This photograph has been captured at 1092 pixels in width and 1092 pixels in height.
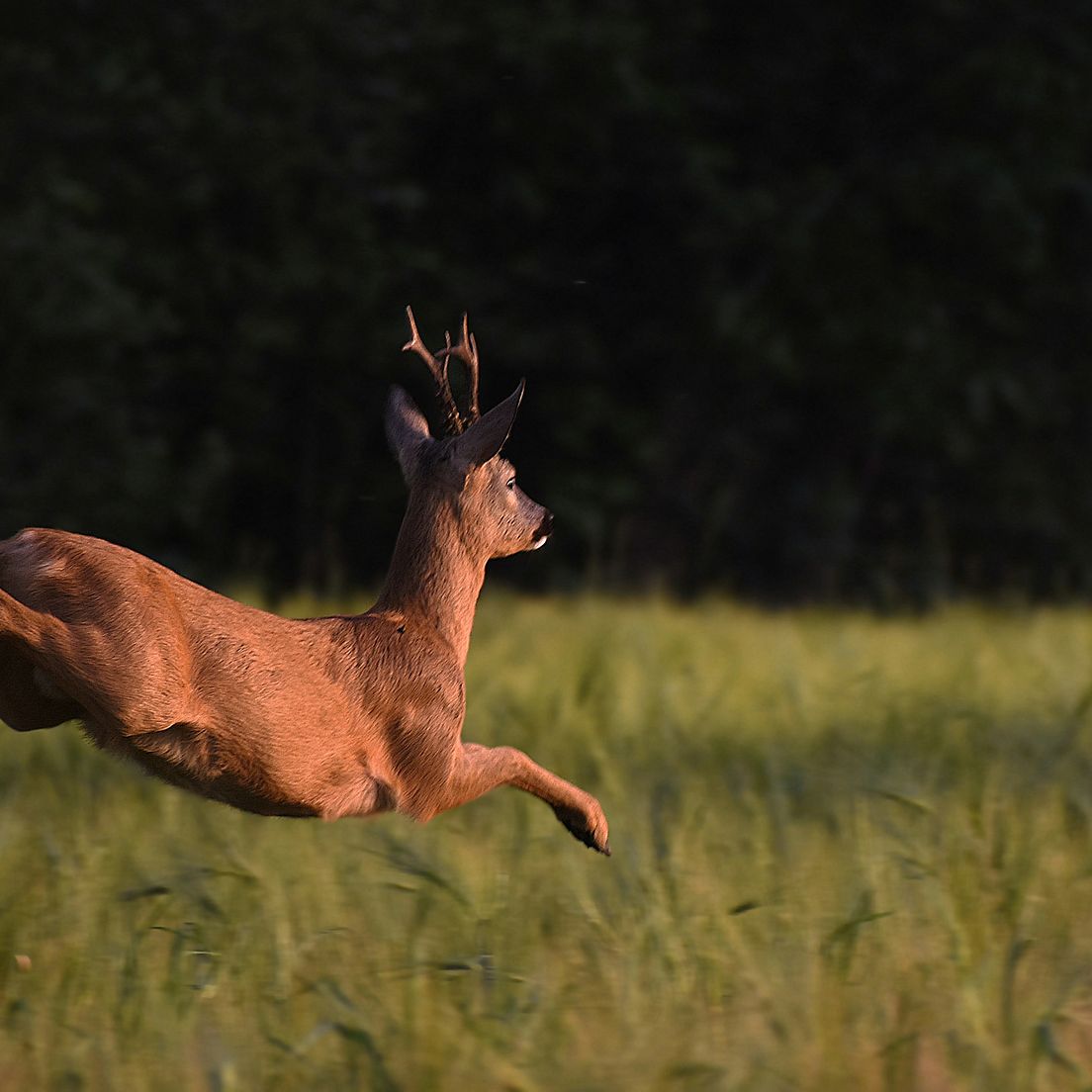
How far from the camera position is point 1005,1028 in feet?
10.7

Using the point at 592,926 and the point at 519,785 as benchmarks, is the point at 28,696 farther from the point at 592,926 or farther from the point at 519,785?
the point at 592,926

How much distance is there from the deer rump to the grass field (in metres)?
0.38

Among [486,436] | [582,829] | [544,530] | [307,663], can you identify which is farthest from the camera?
[544,530]

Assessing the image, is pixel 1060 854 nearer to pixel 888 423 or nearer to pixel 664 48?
pixel 888 423

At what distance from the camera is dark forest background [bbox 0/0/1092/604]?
14648 millimetres

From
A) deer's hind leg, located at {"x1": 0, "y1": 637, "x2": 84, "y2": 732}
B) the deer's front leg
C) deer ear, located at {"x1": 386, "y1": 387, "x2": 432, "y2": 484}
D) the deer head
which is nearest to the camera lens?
deer's hind leg, located at {"x1": 0, "y1": 637, "x2": 84, "y2": 732}

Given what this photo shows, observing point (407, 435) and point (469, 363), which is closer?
point (407, 435)

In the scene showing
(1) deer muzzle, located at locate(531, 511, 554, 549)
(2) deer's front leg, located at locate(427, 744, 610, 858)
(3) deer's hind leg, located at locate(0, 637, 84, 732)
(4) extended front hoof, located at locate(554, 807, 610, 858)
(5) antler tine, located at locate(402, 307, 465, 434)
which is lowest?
(4) extended front hoof, located at locate(554, 807, 610, 858)

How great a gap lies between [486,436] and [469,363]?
19.0 inches

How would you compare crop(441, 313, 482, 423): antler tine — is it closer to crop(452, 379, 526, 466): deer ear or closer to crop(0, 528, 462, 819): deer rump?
crop(452, 379, 526, 466): deer ear

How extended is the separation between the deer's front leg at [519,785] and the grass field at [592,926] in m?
0.15

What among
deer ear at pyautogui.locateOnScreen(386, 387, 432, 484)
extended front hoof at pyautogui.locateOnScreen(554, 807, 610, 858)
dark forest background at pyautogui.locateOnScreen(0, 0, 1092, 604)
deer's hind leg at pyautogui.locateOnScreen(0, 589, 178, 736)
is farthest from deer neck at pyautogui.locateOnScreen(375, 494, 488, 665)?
dark forest background at pyautogui.locateOnScreen(0, 0, 1092, 604)

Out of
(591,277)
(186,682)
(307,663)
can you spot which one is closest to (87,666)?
(186,682)

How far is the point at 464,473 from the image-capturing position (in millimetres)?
3959
